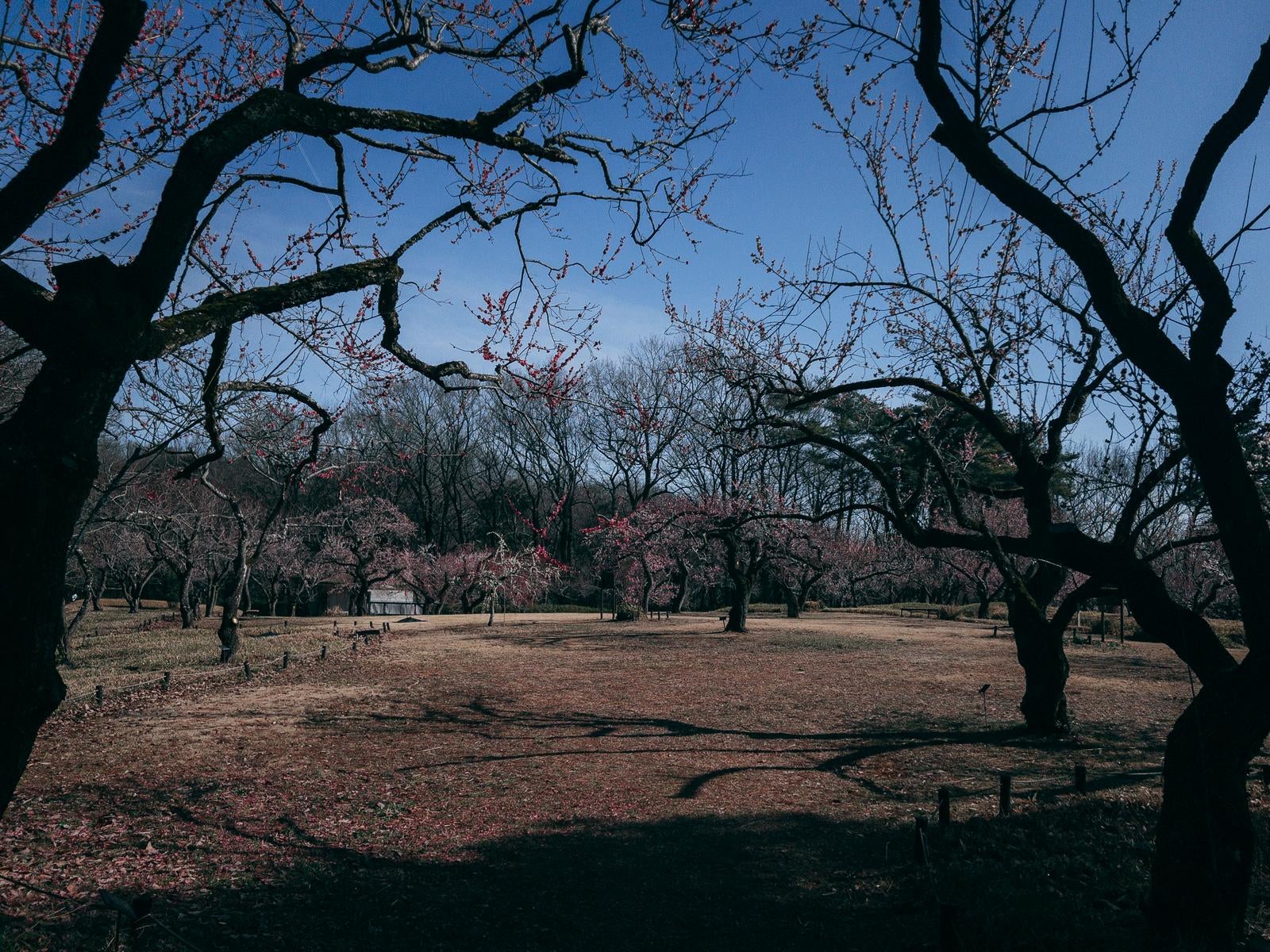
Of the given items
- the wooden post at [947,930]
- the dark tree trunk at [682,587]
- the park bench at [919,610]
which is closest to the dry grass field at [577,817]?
the wooden post at [947,930]

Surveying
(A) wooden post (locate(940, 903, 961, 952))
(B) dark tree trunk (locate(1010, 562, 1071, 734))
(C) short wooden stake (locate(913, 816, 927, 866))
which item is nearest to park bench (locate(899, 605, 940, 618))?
(B) dark tree trunk (locate(1010, 562, 1071, 734))

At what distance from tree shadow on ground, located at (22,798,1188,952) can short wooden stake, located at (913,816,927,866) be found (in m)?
0.13

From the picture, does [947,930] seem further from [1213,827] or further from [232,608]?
[232,608]

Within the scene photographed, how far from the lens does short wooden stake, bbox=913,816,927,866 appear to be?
6084 millimetres

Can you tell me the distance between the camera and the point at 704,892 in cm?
611

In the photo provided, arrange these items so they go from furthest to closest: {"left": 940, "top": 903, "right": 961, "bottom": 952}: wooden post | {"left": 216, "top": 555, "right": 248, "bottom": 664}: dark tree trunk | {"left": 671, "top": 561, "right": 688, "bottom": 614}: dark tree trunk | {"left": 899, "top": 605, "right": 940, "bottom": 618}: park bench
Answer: {"left": 671, "top": 561, "right": 688, "bottom": 614}: dark tree trunk < {"left": 899, "top": 605, "right": 940, "bottom": 618}: park bench < {"left": 216, "top": 555, "right": 248, "bottom": 664}: dark tree trunk < {"left": 940, "top": 903, "right": 961, "bottom": 952}: wooden post

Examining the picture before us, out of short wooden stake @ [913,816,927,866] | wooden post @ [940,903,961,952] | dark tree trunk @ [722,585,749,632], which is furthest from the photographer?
dark tree trunk @ [722,585,749,632]

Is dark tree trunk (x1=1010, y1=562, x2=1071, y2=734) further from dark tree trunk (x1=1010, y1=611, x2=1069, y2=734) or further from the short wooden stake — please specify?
the short wooden stake

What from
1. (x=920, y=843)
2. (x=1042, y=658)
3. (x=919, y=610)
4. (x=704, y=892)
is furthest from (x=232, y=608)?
(x=919, y=610)

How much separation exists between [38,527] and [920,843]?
6.30 meters

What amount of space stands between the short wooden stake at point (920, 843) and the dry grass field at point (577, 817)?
0.36 ft

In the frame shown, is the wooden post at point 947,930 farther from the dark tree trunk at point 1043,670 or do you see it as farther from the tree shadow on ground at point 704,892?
the dark tree trunk at point 1043,670

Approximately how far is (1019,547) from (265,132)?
7462 mm

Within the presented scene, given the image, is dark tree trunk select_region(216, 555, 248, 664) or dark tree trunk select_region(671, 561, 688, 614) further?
dark tree trunk select_region(671, 561, 688, 614)
